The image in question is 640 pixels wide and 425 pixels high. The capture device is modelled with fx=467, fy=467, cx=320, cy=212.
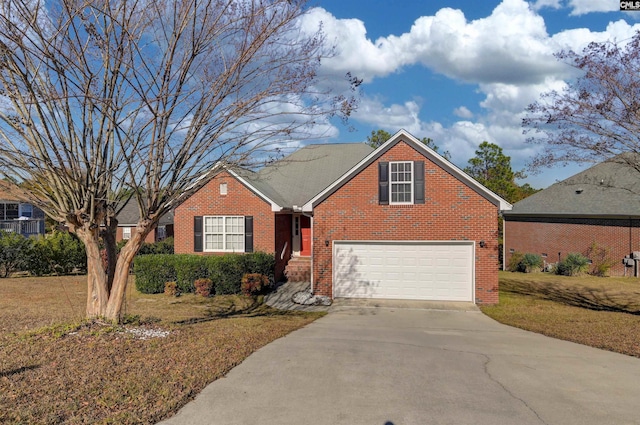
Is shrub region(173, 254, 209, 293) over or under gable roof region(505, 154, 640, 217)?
under

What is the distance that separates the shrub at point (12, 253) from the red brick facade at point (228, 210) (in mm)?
6951

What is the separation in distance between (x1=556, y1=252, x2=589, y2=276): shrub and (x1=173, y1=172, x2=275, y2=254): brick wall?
50.9 ft

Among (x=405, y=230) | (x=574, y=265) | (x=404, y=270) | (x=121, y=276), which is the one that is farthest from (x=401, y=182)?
(x=574, y=265)

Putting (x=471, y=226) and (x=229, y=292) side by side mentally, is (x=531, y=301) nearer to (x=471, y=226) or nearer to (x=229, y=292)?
(x=471, y=226)

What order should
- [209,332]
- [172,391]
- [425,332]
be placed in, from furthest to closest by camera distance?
[425,332]
[209,332]
[172,391]

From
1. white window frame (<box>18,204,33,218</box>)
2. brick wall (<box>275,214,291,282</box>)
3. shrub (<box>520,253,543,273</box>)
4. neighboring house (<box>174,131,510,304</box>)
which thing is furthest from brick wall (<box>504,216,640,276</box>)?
white window frame (<box>18,204,33,218</box>)

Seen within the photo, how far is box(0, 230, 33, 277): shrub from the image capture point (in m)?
20.3

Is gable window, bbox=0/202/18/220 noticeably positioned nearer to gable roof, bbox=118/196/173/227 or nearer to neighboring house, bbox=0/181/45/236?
neighboring house, bbox=0/181/45/236

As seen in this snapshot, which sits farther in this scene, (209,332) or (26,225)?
(26,225)

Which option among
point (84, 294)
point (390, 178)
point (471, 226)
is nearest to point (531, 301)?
point (471, 226)

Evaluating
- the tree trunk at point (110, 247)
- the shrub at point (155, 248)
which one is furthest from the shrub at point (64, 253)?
the tree trunk at point (110, 247)

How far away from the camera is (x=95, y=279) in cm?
811

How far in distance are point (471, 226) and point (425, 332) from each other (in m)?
5.15

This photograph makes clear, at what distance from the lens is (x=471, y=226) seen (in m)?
14.5
